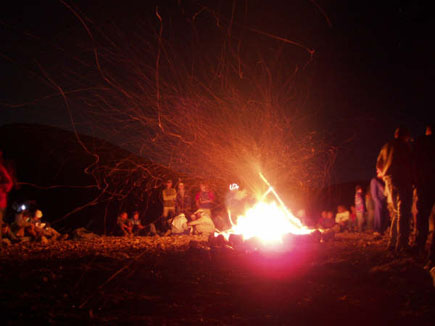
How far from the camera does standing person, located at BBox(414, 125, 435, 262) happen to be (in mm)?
5559

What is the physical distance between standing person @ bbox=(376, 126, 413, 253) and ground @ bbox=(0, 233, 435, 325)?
522 mm

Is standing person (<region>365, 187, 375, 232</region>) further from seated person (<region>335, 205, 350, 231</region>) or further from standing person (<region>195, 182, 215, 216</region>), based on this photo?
standing person (<region>195, 182, 215, 216</region>)

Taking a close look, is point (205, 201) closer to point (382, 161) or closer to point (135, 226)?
point (135, 226)

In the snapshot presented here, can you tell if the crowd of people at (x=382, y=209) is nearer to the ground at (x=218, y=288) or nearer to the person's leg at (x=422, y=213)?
the person's leg at (x=422, y=213)

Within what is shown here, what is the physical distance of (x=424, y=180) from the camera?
5.61 metres

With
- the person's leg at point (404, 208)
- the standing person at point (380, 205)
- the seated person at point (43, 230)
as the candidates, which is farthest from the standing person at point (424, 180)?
the seated person at point (43, 230)

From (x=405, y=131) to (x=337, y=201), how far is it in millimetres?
14537

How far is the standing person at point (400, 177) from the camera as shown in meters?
5.80

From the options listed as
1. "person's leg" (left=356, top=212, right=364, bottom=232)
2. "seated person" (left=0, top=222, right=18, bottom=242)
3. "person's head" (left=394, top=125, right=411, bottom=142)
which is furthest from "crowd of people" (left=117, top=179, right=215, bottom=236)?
"person's head" (left=394, top=125, right=411, bottom=142)

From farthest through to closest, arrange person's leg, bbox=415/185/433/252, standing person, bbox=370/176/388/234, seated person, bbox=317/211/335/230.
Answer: seated person, bbox=317/211/335/230
standing person, bbox=370/176/388/234
person's leg, bbox=415/185/433/252

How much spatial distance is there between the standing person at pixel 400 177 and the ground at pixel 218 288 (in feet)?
1.71

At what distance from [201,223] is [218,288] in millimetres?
6679

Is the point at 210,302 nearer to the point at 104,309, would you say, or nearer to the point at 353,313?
the point at 104,309

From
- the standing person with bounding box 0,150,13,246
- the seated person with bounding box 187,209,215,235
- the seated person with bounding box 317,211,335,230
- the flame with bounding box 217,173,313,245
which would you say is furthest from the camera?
the seated person with bounding box 317,211,335,230
